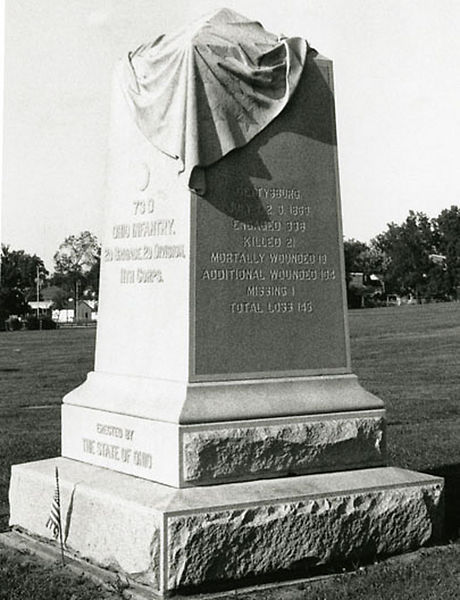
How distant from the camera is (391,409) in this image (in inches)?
579

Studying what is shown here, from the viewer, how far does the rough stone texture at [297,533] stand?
5656 millimetres

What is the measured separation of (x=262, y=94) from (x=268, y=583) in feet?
9.90

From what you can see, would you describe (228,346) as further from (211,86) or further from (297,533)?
(211,86)

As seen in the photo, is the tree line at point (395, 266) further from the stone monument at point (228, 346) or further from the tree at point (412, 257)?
the stone monument at point (228, 346)

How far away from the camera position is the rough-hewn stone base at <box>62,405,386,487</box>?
6082 mm

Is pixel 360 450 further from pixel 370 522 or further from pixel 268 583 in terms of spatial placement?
pixel 268 583

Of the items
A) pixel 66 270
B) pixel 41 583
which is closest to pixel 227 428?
pixel 41 583

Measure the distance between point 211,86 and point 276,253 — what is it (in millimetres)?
1127

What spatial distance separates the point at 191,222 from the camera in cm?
636

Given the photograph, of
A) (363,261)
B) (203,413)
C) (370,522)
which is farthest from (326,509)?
(363,261)

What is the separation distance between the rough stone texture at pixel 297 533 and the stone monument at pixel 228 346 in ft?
0.04

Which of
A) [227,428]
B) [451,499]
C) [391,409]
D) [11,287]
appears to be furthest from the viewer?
[11,287]

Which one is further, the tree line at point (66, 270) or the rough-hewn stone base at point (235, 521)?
the tree line at point (66, 270)

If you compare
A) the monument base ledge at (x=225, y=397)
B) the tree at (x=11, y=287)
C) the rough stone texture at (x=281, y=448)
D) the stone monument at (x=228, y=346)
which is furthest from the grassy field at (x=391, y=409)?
the tree at (x=11, y=287)
